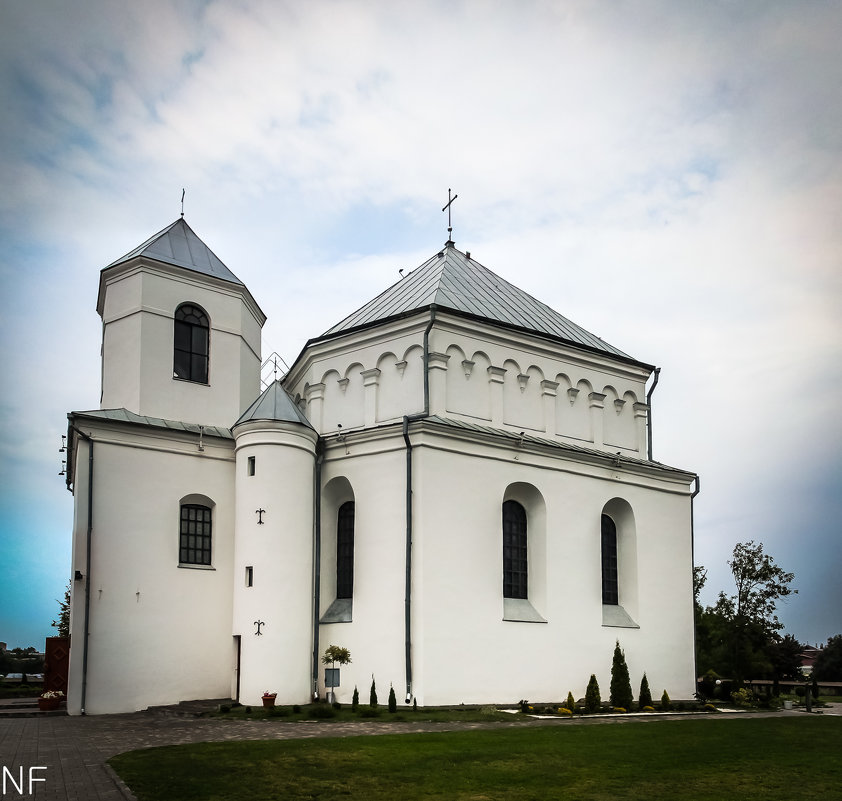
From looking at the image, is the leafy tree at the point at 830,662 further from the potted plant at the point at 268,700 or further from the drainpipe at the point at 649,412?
the potted plant at the point at 268,700

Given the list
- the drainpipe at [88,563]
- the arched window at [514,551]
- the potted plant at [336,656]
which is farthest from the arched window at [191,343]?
the arched window at [514,551]

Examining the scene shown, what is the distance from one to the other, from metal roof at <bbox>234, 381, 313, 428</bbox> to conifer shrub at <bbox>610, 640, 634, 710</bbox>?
1122 centimetres

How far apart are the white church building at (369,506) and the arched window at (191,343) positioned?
0.24 feet

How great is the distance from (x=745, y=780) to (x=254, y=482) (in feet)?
53.8

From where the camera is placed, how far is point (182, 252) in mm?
29969

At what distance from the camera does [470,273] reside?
3172 centimetres

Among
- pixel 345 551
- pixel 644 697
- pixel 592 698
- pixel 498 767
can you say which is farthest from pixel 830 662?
pixel 498 767

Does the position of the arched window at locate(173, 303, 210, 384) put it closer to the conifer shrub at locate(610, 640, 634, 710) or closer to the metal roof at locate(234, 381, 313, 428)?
the metal roof at locate(234, 381, 313, 428)

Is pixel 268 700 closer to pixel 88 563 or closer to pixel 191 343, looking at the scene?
pixel 88 563

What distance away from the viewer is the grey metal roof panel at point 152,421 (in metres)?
25.9

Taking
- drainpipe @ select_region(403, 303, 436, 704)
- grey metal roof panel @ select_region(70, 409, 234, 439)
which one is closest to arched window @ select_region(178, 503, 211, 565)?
grey metal roof panel @ select_region(70, 409, 234, 439)

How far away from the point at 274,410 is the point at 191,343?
15.4ft

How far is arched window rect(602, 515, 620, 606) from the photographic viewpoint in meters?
29.5

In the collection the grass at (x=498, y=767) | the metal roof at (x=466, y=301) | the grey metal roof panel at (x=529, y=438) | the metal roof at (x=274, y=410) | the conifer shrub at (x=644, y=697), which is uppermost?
the metal roof at (x=466, y=301)
